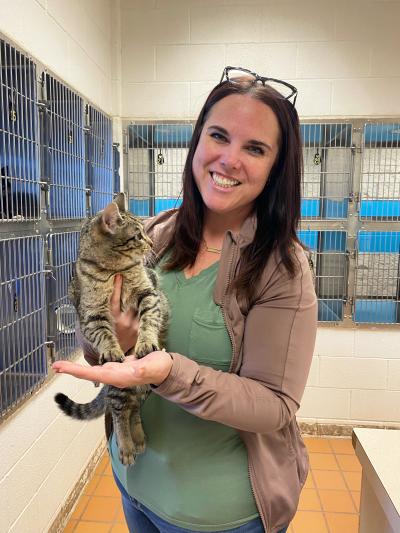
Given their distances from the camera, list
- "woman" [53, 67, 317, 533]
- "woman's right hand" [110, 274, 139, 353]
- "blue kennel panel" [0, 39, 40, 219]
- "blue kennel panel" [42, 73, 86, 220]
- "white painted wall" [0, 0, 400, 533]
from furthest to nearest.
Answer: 1. "white painted wall" [0, 0, 400, 533]
2. "blue kennel panel" [42, 73, 86, 220]
3. "blue kennel panel" [0, 39, 40, 219]
4. "woman's right hand" [110, 274, 139, 353]
5. "woman" [53, 67, 317, 533]

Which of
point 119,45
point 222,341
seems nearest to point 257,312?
point 222,341

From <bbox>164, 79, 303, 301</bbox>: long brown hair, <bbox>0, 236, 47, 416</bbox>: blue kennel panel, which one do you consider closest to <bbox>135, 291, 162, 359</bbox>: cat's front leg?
<bbox>164, 79, 303, 301</bbox>: long brown hair

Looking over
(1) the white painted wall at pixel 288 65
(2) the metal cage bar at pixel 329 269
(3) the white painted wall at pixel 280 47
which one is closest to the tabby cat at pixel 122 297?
(1) the white painted wall at pixel 288 65

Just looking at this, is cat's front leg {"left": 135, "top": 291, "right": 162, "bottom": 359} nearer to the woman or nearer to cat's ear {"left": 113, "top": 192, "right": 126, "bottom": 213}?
the woman

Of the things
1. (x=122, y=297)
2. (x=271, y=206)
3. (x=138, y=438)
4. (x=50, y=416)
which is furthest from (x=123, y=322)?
(x=50, y=416)

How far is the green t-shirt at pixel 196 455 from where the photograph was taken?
Result: 1.02m

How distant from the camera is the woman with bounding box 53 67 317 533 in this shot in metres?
0.96

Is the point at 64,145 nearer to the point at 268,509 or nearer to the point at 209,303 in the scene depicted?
the point at 209,303

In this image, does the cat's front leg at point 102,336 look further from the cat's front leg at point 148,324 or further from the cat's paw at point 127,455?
the cat's paw at point 127,455

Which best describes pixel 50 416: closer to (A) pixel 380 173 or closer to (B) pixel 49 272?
(B) pixel 49 272

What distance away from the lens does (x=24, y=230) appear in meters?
1.84

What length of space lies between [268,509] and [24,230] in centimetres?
142

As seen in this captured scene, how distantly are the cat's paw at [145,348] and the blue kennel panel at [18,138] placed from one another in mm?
920

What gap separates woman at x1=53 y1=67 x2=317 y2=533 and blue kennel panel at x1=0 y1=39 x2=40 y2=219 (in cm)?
88
